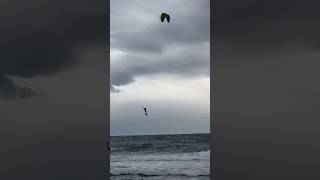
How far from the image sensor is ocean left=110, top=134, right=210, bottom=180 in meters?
32.3

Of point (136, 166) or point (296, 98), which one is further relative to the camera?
point (136, 166)

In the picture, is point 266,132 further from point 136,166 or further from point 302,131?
point 136,166

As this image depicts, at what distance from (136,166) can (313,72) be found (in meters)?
21.6

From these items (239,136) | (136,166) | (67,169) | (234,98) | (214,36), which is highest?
(214,36)

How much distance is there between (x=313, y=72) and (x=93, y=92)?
732cm

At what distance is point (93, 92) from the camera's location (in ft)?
47.8

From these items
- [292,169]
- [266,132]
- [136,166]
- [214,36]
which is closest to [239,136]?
[266,132]

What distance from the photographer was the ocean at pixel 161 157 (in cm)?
3231

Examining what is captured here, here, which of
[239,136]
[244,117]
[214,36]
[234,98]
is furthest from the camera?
[239,136]

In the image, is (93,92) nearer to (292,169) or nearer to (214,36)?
(214,36)

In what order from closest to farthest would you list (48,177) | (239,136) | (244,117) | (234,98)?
(234,98), (244,117), (239,136), (48,177)

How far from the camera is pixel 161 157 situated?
40531 mm

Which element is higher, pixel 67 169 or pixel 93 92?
pixel 93 92

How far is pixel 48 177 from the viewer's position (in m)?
21.9
